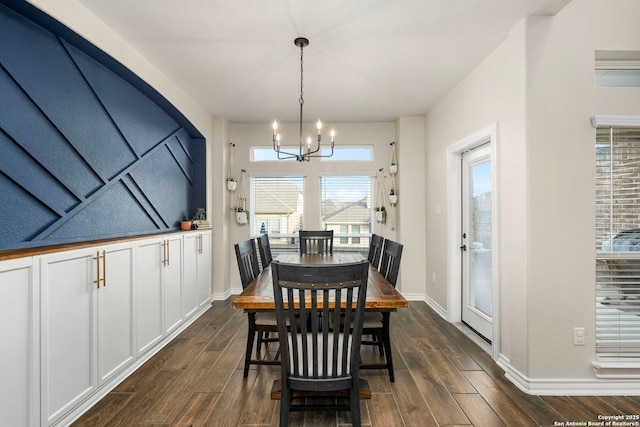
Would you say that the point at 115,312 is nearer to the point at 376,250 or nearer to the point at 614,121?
the point at 376,250

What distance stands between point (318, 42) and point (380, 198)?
273 centimetres

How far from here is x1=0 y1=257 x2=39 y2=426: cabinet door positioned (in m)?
1.48

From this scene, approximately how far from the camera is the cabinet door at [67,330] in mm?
1691

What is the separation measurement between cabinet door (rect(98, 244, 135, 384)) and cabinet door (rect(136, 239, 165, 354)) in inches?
4.2

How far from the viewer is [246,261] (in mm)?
2543

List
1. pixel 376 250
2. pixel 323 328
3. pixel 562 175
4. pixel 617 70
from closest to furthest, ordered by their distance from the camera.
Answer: pixel 323 328
pixel 562 175
pixel 617 70
pixel 376 250

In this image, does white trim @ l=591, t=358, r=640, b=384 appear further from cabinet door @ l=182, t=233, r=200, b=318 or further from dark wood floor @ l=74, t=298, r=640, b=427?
cabinet door @ l=182, t=233, r=200, b=318

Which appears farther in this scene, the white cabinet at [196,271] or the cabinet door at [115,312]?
the white cabinet at [196,271]

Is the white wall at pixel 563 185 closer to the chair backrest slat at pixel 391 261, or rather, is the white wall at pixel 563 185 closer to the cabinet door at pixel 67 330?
the chair backrest slat at pixel 391 261

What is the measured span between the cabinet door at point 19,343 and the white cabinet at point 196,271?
71.7 inches

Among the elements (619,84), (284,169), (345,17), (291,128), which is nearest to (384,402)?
(345,17)

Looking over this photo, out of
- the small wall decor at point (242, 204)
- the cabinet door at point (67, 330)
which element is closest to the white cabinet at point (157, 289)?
the cabinet door at point (67, 330)

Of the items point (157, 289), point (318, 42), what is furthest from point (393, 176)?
point (157, 289)

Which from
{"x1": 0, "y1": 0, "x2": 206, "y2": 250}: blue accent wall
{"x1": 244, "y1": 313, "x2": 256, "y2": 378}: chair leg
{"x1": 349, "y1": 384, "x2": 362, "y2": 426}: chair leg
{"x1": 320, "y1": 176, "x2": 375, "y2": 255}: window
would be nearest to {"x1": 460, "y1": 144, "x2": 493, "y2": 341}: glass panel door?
{"x1": 320, "y1": 176, "x2": 375, "y2": 255}: window
